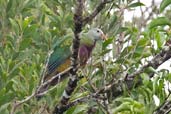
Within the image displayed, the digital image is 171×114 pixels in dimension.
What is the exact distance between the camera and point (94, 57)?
3027mm

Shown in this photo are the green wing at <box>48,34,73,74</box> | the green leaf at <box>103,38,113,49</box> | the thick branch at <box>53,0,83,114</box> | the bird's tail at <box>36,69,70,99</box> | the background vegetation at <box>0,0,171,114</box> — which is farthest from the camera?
the green wing at <box>48,34,73,74</box>

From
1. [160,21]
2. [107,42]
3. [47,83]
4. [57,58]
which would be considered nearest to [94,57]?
[107,42]

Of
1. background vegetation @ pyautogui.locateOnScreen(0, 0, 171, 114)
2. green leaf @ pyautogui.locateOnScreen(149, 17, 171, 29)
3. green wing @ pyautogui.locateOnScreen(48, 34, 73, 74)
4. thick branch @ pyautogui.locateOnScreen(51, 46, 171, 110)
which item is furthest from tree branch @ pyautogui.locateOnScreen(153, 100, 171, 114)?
green wing @ pyautogui.locateOnScreen(48, 34, 73, 74)

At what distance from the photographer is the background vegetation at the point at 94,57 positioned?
2715 mm

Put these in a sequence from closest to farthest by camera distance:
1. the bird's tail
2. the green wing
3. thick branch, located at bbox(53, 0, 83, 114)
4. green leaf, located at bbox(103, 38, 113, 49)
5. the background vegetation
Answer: thick branch, located at bbox(53, 0, 83, 114)
the bird's tail
the background vegetation
green leaf, located at bbox(103, 38, 113, 49)
the green wing

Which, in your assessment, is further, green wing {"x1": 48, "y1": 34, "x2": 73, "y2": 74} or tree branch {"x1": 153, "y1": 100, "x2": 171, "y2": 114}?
green wing {"x1": 48, "y1": 34, "x2": 73, "y2": 74}

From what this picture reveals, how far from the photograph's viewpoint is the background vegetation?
2.71 meters

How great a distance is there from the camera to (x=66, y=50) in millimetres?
4020

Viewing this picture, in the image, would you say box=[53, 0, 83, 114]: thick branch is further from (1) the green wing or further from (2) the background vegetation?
(1) the green wing

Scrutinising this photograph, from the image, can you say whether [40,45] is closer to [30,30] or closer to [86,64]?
[30,30]

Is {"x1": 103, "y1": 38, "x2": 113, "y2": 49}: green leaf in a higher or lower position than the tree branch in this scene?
higher

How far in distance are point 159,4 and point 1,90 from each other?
0.99 metres

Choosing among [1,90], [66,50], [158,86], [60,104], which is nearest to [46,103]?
[60,104]

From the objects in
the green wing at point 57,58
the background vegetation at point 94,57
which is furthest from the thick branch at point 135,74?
the green wing at point 57,58
